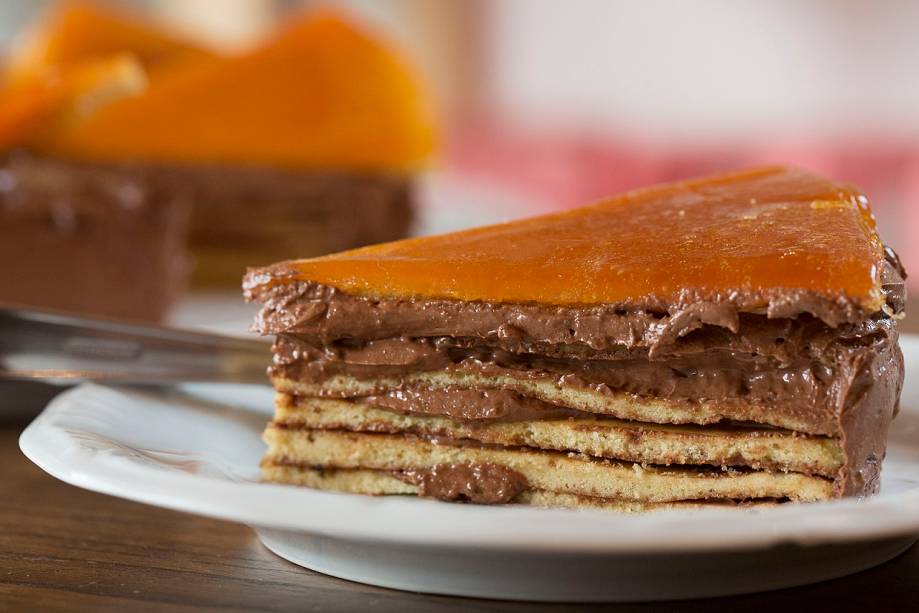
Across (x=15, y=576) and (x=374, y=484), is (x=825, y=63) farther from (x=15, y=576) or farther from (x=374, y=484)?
(x=15, y=576)

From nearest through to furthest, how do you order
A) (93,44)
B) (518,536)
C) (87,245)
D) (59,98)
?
(518,536), (87,245), (59,98), (93,44)

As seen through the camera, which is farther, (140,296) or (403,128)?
(403,128)

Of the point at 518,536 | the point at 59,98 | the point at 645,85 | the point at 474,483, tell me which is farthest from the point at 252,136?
the point at 645,85

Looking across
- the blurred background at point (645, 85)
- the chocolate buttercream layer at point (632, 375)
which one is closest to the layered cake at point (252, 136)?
the blurred background at point (645, 85)

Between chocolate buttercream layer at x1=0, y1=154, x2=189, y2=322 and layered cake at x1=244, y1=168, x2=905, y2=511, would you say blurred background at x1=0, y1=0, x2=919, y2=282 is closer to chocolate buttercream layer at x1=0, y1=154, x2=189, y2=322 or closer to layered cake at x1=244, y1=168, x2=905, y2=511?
chocolate buttercream layer at x1=0, y1=154, x2=189, y2=322

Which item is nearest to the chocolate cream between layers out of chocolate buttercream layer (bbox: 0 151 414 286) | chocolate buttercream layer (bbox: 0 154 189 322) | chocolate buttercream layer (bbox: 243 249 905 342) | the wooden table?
chocolate buttercream layer (bbox: 243 249 905 342)

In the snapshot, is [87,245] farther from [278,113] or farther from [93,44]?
[93,44]

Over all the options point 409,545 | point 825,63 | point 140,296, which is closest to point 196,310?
point 140,296
